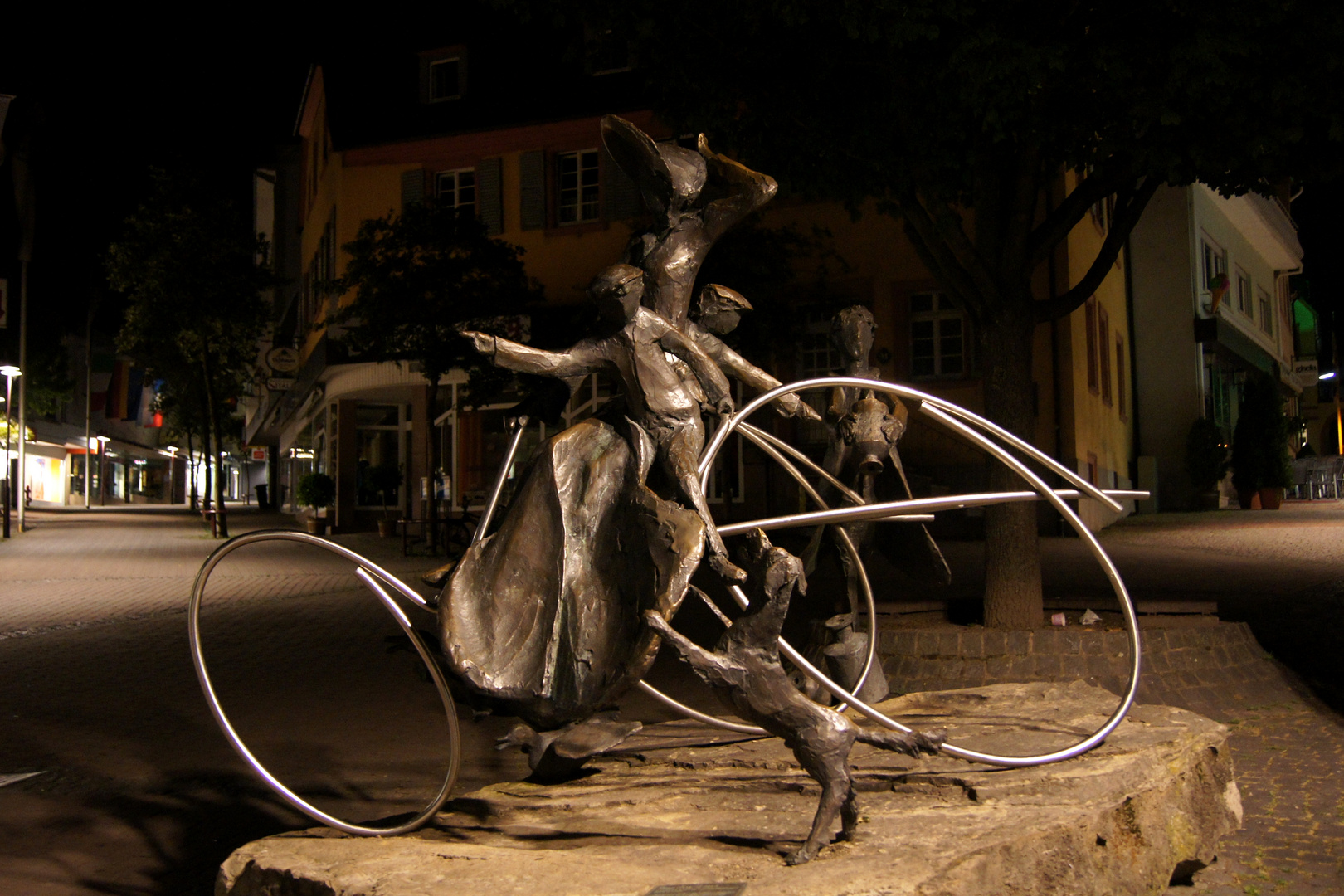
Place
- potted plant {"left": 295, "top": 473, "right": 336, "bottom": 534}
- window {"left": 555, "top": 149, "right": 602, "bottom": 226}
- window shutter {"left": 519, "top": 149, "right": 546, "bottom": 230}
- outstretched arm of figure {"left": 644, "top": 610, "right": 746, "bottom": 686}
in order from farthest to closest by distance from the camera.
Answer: potted plant {"left": 295, "top": 473, "right": 336, "bottom": 534} < window shutter {"left": 519, "top": 149, "right": 546, "bottom": 230} < window {"left": 555, "top": 149, "right": 602, "bottom": 226} < outstretched arm of figure {"left": 644, "top": 610, "right": 746, "bottom": 686}

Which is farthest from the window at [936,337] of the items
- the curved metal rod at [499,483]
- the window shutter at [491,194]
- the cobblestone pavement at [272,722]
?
the curved metal rod at [499,483]

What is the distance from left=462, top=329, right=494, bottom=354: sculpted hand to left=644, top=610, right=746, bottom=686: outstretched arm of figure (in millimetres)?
1125

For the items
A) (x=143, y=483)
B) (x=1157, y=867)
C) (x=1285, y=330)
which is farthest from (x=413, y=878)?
(x=143, y=483)

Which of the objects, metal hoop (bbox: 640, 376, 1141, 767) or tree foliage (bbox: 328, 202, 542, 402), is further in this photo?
tree foliage (bbox: 328, 202, 542, 402)

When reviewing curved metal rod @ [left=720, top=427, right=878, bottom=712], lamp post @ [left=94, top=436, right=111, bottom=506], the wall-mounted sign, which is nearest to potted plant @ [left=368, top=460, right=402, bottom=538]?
the wall-mounted sign

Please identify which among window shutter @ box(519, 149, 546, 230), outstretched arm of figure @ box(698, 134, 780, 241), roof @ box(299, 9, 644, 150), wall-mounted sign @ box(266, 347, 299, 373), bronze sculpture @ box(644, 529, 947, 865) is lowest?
bronze sculpture @ box(644, 529, 947, 865)

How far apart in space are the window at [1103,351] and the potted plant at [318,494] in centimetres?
1737

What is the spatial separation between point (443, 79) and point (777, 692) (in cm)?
2556

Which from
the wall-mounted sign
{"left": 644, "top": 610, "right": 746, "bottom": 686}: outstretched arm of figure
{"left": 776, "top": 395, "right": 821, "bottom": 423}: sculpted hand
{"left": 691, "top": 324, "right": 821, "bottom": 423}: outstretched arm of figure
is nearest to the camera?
{"left": 644, "top": 610, "right": 746, "bottom": 686}: outstretched arm of figure

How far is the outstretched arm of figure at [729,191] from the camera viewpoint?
4.57 metres

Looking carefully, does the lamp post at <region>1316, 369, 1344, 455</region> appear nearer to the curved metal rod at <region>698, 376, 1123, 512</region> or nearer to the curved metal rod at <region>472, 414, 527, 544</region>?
the curved metal rod at <region>698, 376, 1123, 512</region>

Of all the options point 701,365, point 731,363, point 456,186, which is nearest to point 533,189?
point 456,186

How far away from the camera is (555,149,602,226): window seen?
23.9 metres

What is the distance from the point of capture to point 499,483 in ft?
14.7
